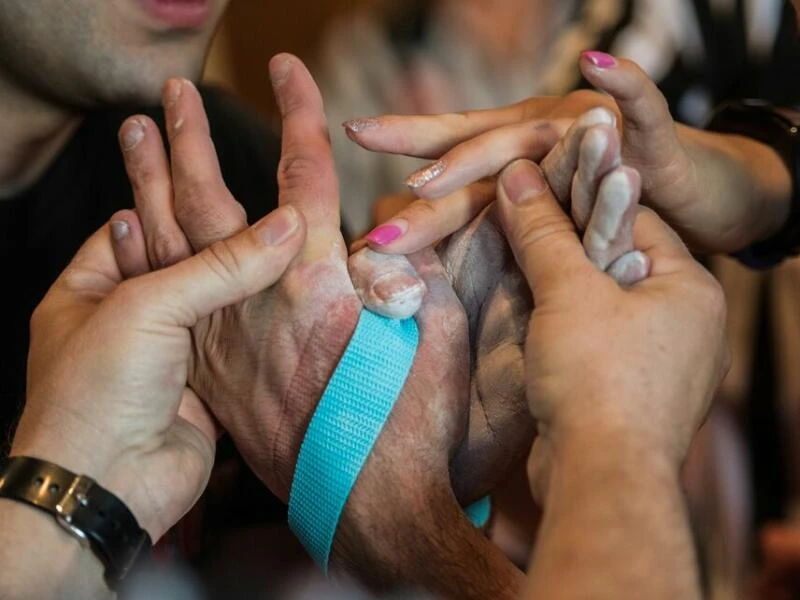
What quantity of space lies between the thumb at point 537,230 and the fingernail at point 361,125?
12 centimetres

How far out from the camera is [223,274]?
0.67 meters

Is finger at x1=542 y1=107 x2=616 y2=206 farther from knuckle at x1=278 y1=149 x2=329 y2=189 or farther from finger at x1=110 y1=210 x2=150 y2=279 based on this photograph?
finger at x1=110 y1=210 x2=150 y2=279

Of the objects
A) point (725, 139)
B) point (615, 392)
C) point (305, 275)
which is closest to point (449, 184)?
point (305, 275)

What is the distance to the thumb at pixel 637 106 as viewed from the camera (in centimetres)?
70

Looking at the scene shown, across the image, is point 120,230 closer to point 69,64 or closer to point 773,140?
point 69,64

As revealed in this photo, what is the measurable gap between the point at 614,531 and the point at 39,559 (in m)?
0.38

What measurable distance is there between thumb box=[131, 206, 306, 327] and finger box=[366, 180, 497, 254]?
77 mm

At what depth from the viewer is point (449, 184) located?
75cm

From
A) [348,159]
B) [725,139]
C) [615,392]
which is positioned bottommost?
[348,159]

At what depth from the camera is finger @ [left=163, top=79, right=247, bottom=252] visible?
0.74m

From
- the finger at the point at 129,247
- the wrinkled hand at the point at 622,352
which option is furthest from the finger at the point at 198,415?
the wrinkled hand at the point at 622,352

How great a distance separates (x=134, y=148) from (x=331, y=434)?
0.31m

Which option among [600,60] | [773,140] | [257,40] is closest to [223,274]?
[600,60]

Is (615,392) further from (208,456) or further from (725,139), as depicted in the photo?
(725,139)
